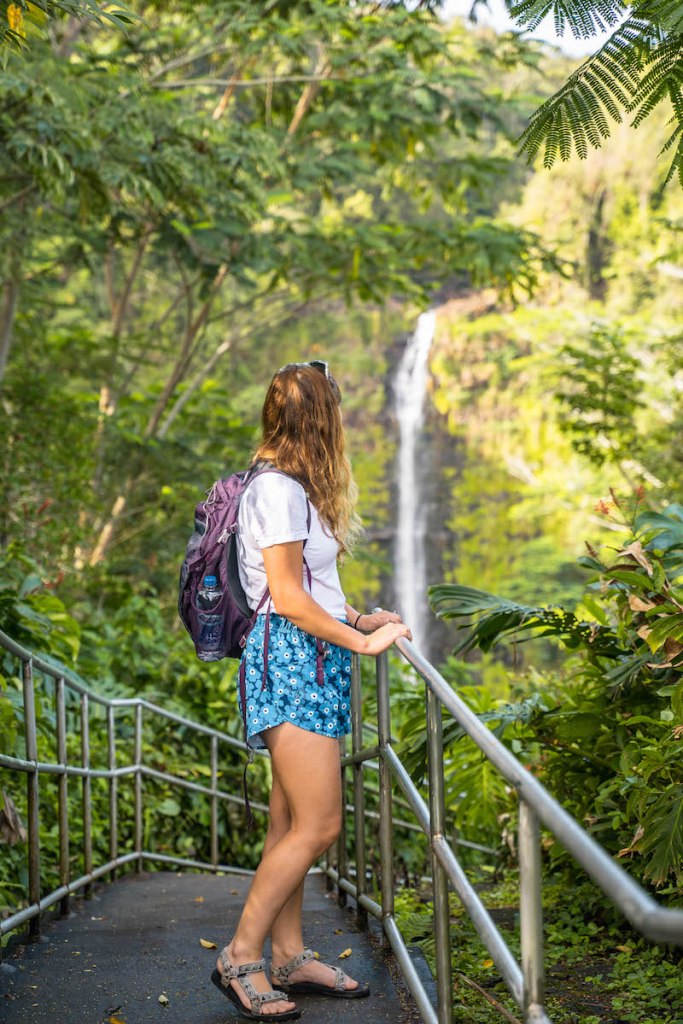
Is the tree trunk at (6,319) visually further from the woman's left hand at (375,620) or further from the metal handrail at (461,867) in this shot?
the woman's left hand at (375,620)

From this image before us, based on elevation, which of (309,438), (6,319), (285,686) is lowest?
(285,686)

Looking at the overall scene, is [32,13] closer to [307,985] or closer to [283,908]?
[283,908]

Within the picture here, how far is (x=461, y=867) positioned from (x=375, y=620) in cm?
61

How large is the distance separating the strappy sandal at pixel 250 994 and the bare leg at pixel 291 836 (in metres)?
0.01

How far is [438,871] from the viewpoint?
2250 mm

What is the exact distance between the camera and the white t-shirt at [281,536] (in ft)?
7.94

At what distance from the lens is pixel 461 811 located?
4.45 metres

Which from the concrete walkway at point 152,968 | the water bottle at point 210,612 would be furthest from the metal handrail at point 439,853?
the water bottle at point 210,612

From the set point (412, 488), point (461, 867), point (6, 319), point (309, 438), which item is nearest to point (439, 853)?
point (461, 867)

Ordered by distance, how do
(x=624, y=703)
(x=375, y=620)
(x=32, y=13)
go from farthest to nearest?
(x=624, y=703) → (x=375, y=620) → (x=32, y=13)

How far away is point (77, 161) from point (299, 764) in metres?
4.63

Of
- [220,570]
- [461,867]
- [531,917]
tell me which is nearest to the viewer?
[531,917]

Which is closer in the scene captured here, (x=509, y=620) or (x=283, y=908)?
(x=283, y=908)

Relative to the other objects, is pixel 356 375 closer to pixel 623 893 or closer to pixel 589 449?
pixel 589 449
